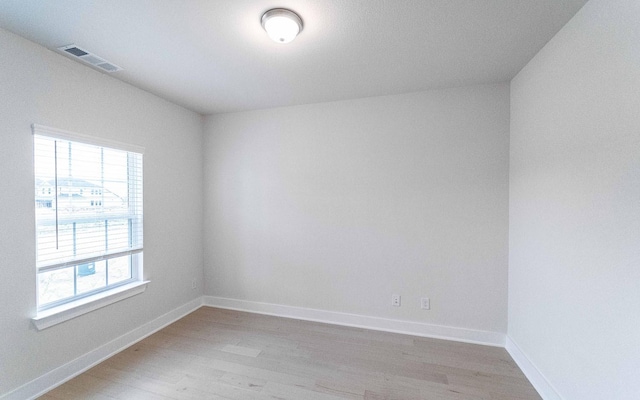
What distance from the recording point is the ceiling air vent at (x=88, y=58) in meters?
1.95

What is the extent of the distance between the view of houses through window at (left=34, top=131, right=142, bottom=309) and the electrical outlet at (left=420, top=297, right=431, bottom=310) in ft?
10.0

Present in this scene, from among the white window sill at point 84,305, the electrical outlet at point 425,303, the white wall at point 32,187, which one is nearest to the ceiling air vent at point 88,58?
the white wall at point 32,187

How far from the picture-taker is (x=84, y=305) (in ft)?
7.16

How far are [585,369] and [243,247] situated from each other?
323 cm

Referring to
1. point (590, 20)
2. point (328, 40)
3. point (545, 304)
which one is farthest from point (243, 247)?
point (590, 20)

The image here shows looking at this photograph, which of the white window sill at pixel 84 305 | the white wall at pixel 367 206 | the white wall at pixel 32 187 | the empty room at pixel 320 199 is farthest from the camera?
the white wall at pixel 367 206

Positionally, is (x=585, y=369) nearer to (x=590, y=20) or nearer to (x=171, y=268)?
(x=590, y=20)

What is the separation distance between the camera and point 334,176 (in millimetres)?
3062

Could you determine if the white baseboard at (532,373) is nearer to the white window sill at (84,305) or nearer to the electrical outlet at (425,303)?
the electrical outlet at (425,303)

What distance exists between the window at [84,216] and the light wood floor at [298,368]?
2.39 feet

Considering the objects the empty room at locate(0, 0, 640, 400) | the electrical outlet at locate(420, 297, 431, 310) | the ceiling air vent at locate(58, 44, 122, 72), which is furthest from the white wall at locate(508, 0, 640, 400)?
the ceiling air vent at locate(58, 44, 122, 72)

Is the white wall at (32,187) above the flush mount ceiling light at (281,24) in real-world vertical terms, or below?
below

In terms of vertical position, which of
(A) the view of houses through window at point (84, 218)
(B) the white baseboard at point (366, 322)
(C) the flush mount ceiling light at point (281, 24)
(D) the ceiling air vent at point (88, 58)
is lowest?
(B) the white baseboard at point (366, 322)

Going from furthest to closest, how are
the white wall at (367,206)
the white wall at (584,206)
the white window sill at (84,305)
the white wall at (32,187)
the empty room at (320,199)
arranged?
1. the white wall at (367,206)
2. the white window sill at (84,305)
3. the white wall at (32,187)
4. the empty room at (320,199)
5. the white wall at (584,206)
